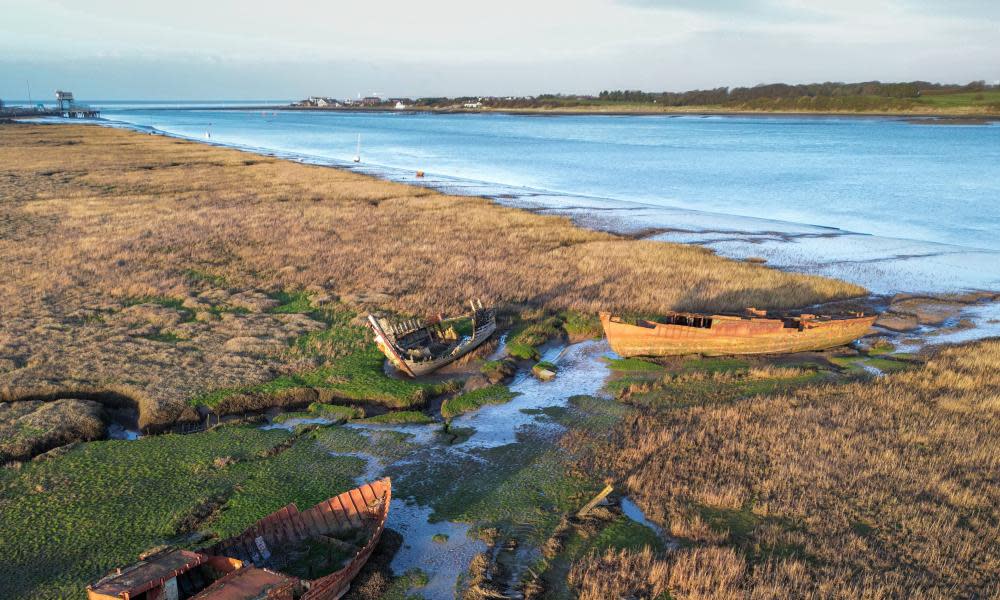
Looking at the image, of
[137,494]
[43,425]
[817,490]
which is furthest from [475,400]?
[43,425]

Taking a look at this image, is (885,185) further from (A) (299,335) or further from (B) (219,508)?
(B) (219,508)

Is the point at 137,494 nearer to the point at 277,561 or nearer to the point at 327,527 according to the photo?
the point at 277,561

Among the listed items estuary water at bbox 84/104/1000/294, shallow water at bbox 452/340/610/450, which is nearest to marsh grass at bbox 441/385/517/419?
shallow water at bbox 452/340/610/450

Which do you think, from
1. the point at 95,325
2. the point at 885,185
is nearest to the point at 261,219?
the point at 95,325

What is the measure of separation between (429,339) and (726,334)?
10.0 meters

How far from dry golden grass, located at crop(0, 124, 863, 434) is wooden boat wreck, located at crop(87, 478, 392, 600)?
7.01 m

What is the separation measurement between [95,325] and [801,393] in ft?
75.8

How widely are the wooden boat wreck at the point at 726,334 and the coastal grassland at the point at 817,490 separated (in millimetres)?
2673

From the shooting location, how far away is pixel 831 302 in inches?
1139

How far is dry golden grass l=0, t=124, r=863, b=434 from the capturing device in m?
19.9

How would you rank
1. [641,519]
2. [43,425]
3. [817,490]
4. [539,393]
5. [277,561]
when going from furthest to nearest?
1. [539,393]
2. [43,425]
3. [817,490]
4. [641,519]
5. [277,561]

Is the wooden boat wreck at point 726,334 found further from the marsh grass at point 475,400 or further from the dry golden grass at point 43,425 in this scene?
the dry golden grass at point 43,425

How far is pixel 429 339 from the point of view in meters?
22.2

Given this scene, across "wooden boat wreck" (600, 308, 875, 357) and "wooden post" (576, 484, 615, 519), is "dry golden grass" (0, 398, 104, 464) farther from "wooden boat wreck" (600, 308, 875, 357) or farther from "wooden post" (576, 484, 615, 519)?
"wooden boat wreck" (600, 308, 875, 357)
